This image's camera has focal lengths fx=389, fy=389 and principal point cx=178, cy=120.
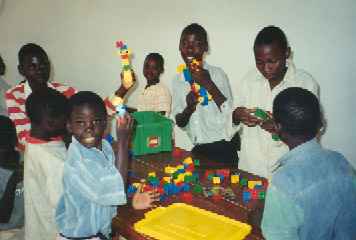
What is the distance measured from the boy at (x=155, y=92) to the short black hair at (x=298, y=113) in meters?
2.84

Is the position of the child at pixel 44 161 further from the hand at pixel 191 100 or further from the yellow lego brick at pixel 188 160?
the hand at pixel 191 100

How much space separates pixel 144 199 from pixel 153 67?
2.86 meters

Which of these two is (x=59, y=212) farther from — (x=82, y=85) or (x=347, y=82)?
(x=82, y=85)

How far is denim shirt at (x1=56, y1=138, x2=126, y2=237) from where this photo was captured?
183cm

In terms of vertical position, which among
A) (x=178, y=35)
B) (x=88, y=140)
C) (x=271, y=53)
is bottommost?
(x=88, y=140)

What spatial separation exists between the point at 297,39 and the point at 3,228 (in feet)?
9.37

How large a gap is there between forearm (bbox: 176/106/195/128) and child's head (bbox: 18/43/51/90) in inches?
44.5

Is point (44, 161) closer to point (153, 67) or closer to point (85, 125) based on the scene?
point (85, 125)

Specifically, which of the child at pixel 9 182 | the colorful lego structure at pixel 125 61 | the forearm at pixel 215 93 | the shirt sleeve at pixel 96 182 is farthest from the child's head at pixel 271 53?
the child at pixel 9 182

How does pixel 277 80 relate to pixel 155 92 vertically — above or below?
above

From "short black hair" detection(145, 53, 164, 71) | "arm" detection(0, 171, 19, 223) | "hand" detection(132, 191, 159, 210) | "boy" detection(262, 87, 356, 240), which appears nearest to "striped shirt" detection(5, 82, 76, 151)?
"arm" detection(0, 171, 19, 223)

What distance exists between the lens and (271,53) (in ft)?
7.65

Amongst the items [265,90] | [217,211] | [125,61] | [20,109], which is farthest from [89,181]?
[20,109]

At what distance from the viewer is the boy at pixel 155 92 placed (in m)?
4.46
